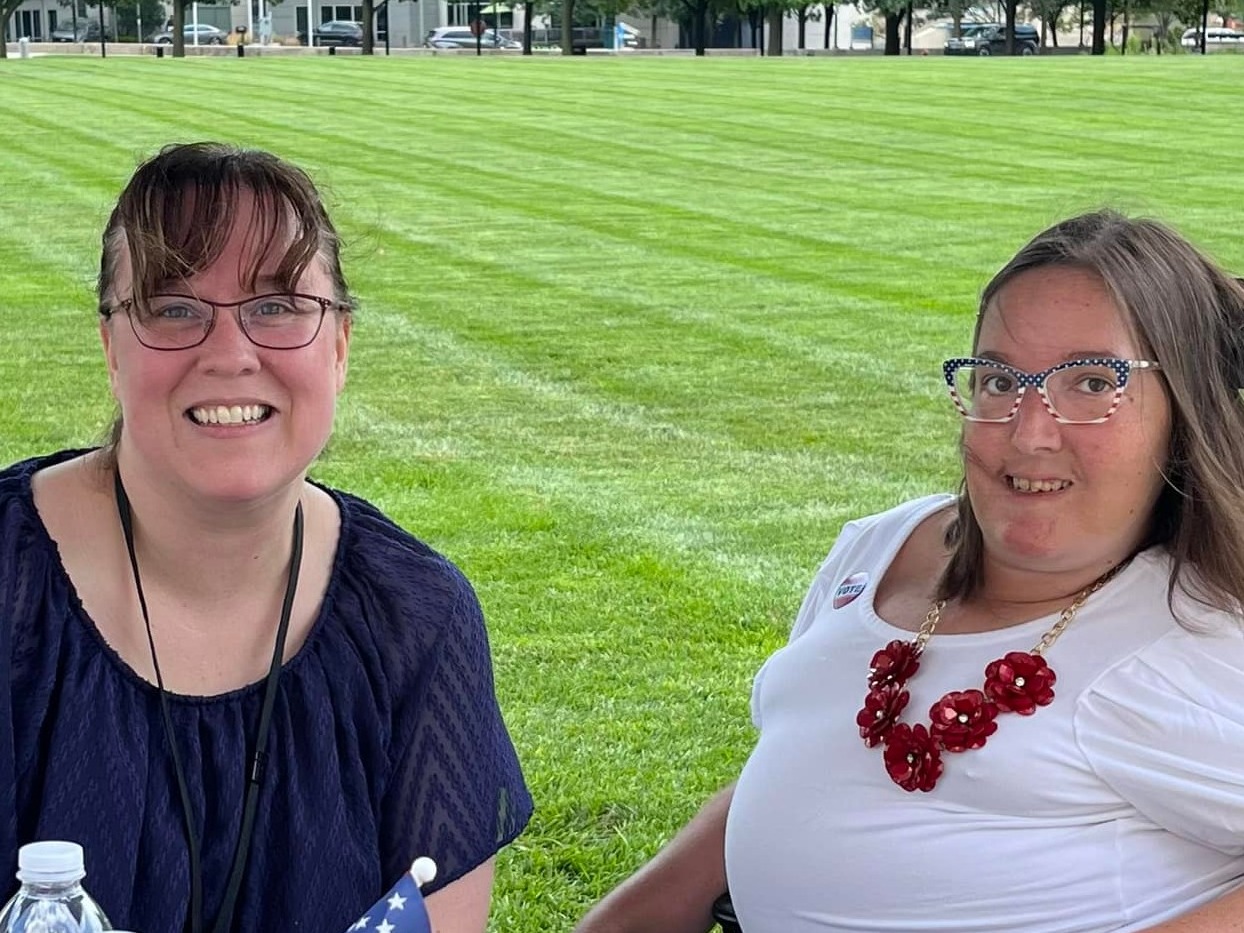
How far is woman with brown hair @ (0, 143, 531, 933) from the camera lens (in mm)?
2428

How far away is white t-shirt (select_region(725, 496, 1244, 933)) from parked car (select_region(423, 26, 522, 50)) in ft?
227

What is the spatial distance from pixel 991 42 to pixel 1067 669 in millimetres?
67087

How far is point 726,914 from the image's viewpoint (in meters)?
2.93

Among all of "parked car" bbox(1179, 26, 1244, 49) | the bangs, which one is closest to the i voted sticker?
the bangs

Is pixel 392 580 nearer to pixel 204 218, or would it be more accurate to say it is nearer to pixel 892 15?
pixel 204 218

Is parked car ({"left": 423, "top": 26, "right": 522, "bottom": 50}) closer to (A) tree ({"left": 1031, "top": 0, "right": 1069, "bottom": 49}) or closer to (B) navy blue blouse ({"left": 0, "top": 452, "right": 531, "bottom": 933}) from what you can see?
(A) tree ({"left": 1031, "top": 0, "right": 1069, "bottom": 49})

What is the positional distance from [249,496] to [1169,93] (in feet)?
106

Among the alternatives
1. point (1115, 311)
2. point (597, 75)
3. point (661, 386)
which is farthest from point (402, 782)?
point (597, 75)

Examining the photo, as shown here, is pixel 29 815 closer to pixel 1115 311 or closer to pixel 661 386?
pixel 1115 311

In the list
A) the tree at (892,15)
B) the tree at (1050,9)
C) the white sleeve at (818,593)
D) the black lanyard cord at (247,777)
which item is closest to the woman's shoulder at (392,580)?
the black lanyard cord at (247,777)

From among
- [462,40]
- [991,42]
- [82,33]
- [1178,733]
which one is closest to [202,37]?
[82,33]

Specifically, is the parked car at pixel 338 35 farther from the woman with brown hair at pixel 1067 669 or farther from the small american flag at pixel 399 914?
the small american flag at pixel 399 914

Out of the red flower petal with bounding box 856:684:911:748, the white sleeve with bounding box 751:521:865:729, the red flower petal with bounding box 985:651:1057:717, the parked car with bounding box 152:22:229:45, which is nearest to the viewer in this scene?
the red flower petal with bounding box 985:651:1057:717

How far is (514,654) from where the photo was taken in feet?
18.7
